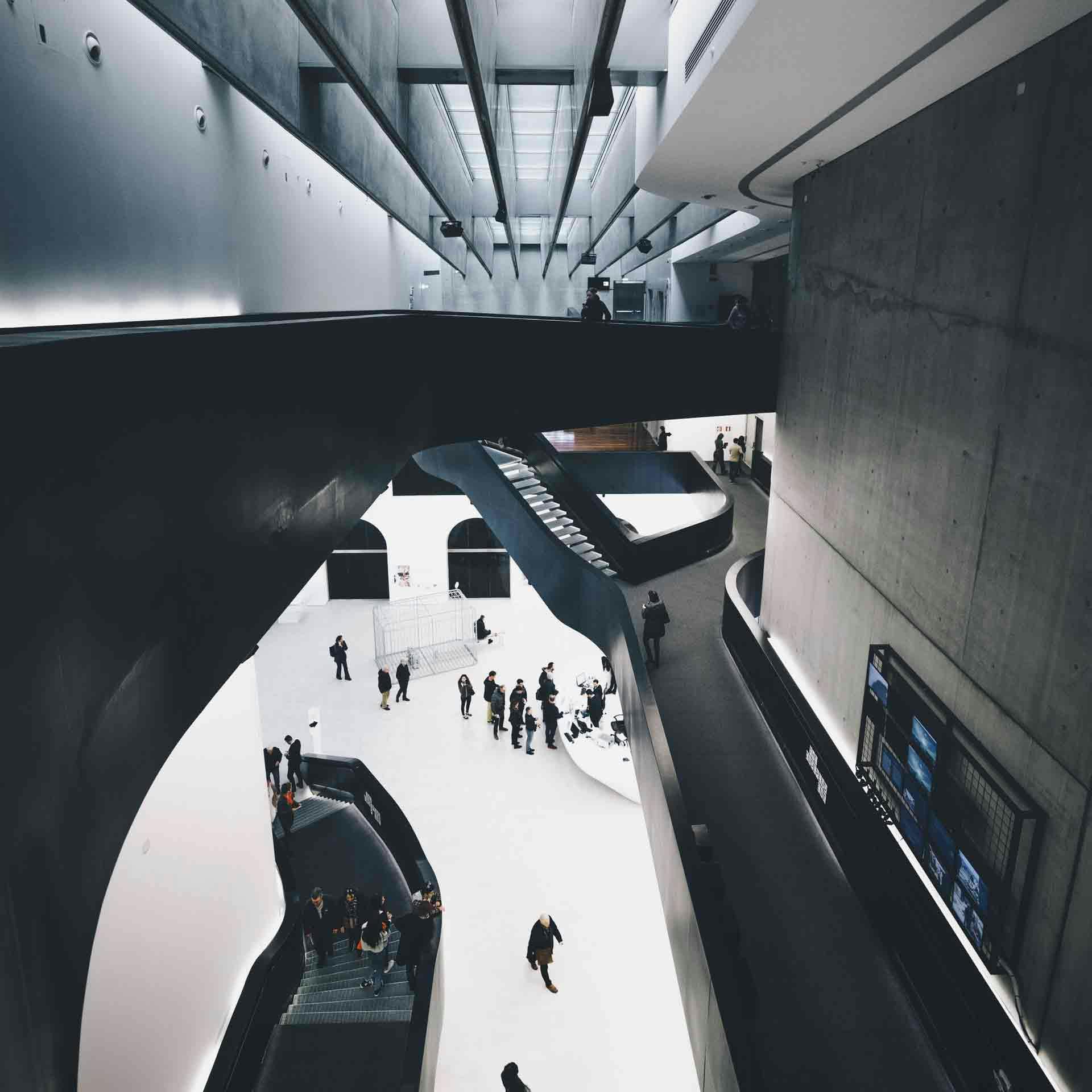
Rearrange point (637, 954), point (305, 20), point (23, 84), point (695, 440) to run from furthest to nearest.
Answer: point (695, 440) → point (637, 954) → point (23, 84) → point (305, 20)

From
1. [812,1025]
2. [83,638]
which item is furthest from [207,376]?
[812,1025]

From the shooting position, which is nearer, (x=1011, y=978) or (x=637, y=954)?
(x=1011, y=978)

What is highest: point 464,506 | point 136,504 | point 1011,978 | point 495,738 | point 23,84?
point 23,84

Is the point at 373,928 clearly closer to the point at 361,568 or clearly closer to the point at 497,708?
the point at 497,708

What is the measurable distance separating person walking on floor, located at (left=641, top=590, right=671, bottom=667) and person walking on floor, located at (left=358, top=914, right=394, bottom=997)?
17.9ft

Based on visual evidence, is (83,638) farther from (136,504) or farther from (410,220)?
(410,220)

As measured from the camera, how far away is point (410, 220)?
14.8 meters

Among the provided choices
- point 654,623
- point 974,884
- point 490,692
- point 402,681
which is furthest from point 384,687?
point 974,884

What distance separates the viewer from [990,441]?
17.1 ft

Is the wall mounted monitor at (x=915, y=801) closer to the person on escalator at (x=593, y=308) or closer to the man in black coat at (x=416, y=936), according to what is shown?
the man in black coat at (x=416, y=936)

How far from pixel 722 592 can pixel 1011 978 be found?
9.16 meters

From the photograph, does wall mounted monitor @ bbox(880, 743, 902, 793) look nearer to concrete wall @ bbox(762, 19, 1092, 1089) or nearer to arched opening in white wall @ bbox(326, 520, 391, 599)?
concrete wall @ bbox(762, 19, 1092, 1089)

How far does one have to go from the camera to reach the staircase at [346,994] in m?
10.6

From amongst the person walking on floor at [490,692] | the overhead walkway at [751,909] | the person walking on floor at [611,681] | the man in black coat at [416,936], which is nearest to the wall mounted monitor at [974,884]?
the overhead walkway at [751,909]
